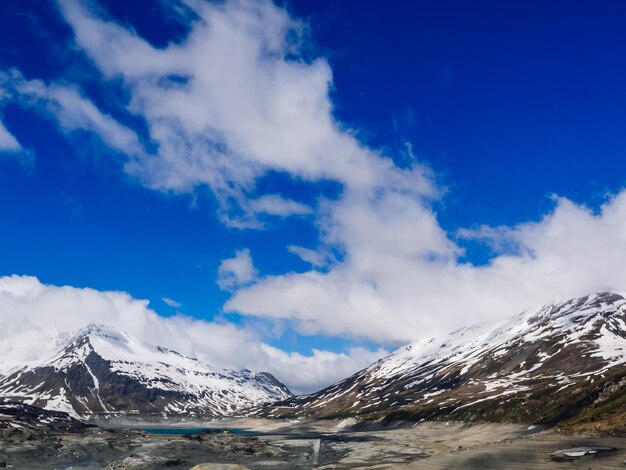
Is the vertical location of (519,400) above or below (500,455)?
above

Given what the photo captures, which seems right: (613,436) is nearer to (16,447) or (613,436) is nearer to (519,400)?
(519,400)

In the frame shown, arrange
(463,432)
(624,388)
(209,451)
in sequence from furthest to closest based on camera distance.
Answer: (463,432) → (209,451) → (624,388)

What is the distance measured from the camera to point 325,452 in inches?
5807

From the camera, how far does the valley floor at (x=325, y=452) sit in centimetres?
8275

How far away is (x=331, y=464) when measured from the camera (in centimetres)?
11369

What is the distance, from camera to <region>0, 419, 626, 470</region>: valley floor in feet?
271

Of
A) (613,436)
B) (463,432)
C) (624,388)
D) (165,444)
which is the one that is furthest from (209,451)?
(624,388)

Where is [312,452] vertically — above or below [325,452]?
above

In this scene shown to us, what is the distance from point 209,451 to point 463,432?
3502 inches

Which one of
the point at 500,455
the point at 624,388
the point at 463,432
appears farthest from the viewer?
the point at 463,432

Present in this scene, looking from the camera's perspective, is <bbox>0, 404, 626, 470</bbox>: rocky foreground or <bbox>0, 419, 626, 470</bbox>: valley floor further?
<bbox>0, 419, 626, 470</bbox>: valley floor

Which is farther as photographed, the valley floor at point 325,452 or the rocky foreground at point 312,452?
the valley floor at point 325,452

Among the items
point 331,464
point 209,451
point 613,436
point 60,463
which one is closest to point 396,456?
point 331,464

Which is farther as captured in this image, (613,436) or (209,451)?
(209,451)
